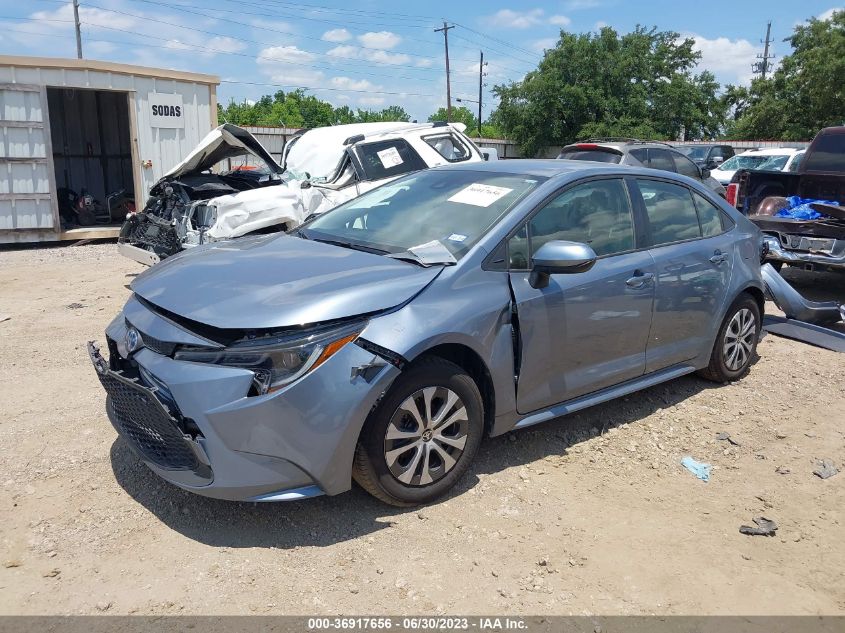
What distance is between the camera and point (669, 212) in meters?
4.80

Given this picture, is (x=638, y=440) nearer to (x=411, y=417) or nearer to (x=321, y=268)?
(x=411, y=417)

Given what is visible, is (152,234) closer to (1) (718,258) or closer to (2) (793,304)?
(1) (718,258)

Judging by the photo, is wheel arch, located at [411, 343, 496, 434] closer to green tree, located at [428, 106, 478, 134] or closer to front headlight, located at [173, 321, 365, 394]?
front headlight, located at [173, 321, 365, 394]

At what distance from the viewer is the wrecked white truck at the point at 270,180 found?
7918 mm

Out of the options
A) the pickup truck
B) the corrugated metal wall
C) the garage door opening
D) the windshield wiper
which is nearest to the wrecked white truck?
the pickup truck

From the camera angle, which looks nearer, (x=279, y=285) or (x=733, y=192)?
(x=279, y=285)

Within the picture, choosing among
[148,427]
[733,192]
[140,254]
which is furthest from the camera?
[733,192]

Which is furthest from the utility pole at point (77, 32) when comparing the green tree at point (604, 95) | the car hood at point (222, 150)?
the car hood at point (222, 150)

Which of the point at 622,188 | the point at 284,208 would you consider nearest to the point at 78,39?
the point at 284,208

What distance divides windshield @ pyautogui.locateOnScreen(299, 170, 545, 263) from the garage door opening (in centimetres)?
1184

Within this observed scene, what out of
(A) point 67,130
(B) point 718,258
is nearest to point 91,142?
(A) point 67,130

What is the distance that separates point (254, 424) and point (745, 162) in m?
18.8

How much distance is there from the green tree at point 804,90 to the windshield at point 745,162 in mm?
16953

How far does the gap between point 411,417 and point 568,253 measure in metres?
1.17
